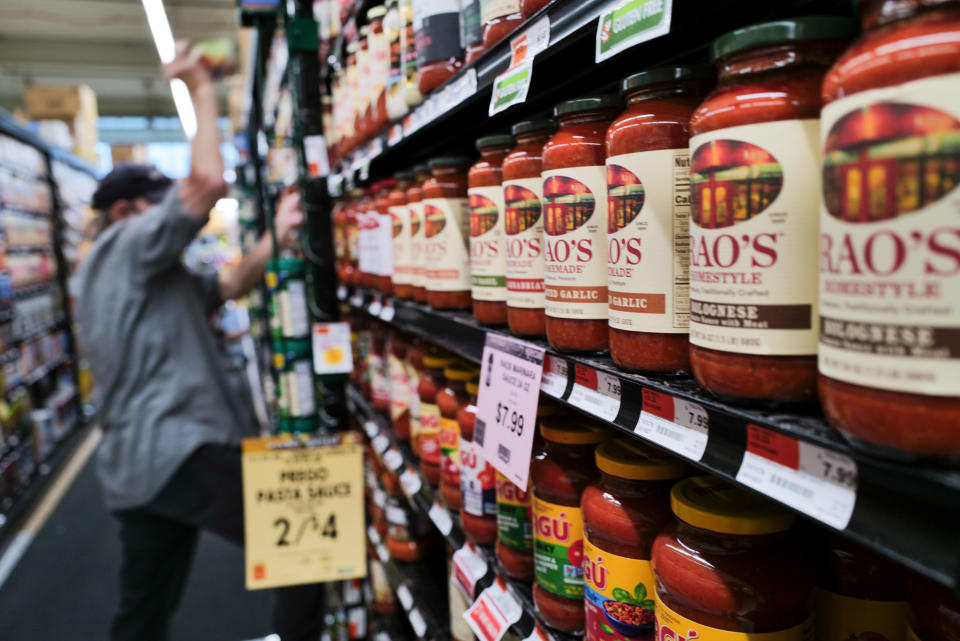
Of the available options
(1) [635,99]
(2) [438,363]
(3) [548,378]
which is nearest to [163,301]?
Answer: (2) [438,363]

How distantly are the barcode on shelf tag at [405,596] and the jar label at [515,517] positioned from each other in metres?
0.73

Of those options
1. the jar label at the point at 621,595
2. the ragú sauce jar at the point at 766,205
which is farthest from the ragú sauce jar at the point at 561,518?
the ragú sauce jar at the point at 766,205

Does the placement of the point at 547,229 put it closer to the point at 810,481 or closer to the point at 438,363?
the point at 810,481

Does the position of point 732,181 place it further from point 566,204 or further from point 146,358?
point 146,358

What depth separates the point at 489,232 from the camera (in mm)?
1105

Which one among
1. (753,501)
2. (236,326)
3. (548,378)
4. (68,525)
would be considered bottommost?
(68,525)

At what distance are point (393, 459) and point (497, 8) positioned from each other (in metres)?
1.23

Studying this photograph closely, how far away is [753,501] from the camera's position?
0.74 meters

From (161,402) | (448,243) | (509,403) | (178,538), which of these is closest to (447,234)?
(448,243)

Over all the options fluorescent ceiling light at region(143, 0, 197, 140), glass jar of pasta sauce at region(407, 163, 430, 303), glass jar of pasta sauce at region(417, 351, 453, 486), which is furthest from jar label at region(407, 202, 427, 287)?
fluorescent ceiling light at region(143, 0, 197, 140)

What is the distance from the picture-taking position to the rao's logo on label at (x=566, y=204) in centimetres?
84

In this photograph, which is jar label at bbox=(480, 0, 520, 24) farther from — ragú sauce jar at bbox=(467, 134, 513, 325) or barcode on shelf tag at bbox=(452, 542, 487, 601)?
barcode on shelf tag at bbox=(452, 542, 487, 601)

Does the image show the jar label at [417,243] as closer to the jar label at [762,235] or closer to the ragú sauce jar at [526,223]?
the ragú sauce jar at [526,223]

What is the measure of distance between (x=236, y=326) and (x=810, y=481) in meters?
8.50
